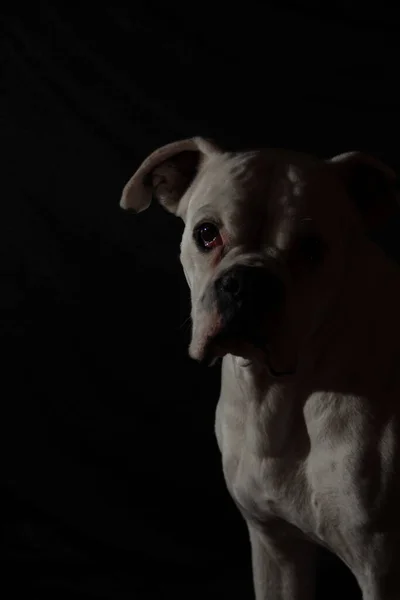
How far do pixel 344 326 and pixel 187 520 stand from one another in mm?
1007

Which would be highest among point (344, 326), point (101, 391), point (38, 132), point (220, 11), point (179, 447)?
point (220, 11)

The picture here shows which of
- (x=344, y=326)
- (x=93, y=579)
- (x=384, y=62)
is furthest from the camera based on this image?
(x=93, y=579)

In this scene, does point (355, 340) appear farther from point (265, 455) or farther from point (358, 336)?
point (265, 455)

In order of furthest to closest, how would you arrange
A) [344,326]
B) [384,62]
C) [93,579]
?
[93,579], [384,62], [344,326]

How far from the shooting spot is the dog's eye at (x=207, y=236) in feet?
4.90

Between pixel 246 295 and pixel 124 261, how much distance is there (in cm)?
95

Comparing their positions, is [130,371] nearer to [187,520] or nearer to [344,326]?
[187,520]

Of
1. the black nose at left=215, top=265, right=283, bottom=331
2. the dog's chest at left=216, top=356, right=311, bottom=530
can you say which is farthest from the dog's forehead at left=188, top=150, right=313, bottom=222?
the dog's chest at left=216, top=356, right=311, bottom=530

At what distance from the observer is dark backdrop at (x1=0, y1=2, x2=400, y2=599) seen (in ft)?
7.16

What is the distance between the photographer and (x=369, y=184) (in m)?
1.58

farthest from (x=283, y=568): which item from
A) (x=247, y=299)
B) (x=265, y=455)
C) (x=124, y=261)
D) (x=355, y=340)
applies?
(x=124, y=261)

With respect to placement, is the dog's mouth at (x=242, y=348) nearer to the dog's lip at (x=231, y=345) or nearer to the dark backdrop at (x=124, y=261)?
the dog's lip at (x=231, y=345)

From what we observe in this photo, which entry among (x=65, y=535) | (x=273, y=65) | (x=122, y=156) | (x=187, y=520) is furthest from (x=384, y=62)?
(x=65, y=535)

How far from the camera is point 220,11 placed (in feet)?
7.16
